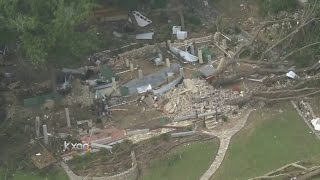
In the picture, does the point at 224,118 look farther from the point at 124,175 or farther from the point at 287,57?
the point at 124,175

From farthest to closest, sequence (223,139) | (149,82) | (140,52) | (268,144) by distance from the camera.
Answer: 1. (140,52)
2. (149,82)
3. (223,139)
4. (268,144)

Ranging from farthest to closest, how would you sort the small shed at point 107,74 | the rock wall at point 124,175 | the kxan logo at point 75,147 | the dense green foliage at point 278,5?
the dense green foliage at point 278,5, the small shed at point 107,74, the kxan logo at point 75,147, the rock wall at point 124,175

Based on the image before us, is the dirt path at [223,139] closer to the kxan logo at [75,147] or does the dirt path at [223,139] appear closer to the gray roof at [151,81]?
the gray roof at [151,81]

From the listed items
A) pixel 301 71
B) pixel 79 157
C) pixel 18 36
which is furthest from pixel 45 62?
pixel 301 71

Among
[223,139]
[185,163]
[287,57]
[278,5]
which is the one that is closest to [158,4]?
[278,5]

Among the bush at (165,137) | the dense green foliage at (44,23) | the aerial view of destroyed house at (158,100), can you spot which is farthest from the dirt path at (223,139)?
the dense green foliage at (44,23)

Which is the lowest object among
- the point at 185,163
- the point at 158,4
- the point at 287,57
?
the point at 185,163
